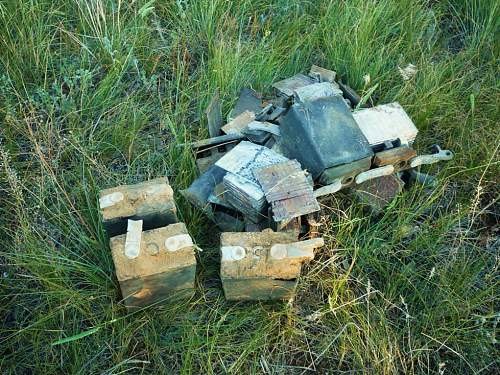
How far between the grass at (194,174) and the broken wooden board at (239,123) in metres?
0.20

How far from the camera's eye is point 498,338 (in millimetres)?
2336

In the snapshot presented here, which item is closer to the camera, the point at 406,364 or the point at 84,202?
the point at 406,364

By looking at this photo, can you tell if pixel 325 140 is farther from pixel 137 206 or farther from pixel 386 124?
pixel 137 206

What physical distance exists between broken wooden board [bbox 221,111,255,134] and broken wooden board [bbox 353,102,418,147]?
588mm

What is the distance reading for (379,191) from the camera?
2.71m

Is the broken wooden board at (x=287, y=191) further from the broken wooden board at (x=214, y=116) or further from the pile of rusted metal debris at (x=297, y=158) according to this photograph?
the broken wooden board at (x=214, y=116)

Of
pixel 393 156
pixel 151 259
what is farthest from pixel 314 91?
pixel 151 259

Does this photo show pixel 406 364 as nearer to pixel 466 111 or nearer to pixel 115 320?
pixel 115 320

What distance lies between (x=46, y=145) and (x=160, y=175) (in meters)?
0.63

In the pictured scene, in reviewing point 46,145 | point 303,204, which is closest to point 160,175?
point 46,145

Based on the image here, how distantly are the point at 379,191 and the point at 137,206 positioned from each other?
126 centimetres

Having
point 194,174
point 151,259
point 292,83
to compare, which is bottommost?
point 194,174

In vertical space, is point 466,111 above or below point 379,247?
above

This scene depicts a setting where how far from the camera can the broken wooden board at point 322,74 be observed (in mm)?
3129
